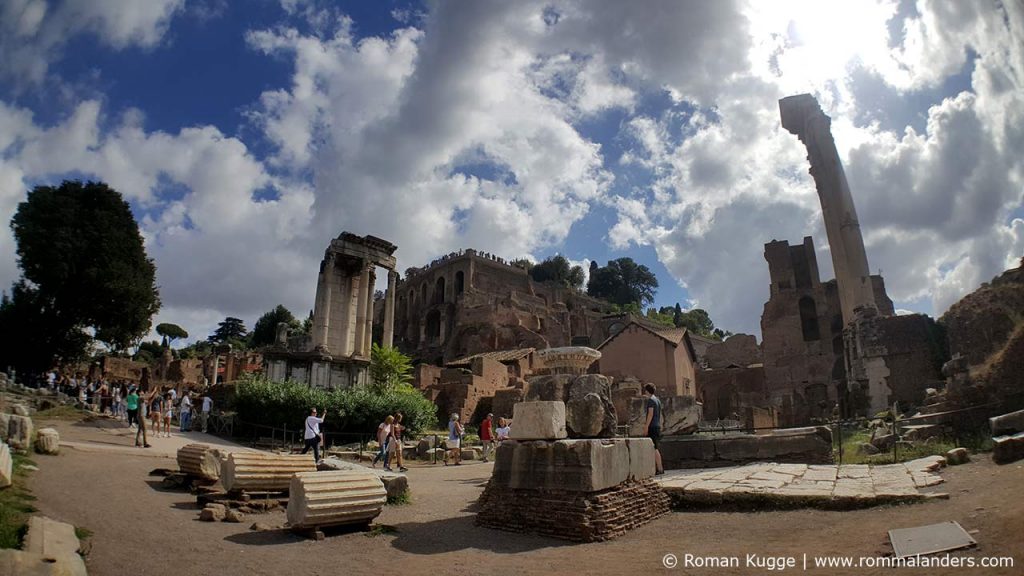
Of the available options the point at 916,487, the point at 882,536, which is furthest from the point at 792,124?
the point at 882,536

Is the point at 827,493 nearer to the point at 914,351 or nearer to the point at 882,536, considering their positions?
the point at 882,536

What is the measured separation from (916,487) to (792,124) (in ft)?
97.1

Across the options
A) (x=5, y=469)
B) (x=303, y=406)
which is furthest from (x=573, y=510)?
(x=303, y=406)

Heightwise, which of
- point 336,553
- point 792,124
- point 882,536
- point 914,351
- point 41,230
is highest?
point 792,124

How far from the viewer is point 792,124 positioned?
105ft

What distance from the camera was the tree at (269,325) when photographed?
74.6 metres

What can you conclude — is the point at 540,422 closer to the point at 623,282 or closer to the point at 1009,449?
the point at 1009,449

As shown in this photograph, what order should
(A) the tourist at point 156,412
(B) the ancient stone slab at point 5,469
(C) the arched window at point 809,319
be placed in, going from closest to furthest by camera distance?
(B) the ancient stone slab at point 5,469 < (A) the tourist at point 156,412 < (C) the arched window at point 809,319

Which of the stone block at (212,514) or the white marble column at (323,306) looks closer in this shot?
the stone block at (212,514)

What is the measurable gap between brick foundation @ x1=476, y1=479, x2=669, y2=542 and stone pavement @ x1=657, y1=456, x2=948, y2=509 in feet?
2.41

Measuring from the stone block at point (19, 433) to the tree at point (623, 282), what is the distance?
282ft

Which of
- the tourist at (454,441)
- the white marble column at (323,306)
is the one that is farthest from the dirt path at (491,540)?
the white marble column at (323,306)

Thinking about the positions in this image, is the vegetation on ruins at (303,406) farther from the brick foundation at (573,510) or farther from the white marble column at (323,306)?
the brick foundation at (573,510)

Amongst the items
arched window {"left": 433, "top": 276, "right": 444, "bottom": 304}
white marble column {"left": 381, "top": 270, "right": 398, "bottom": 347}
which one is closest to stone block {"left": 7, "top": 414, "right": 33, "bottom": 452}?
white marble column {"left": 381, "top": 270, "right": 398, "bottom": 347}
